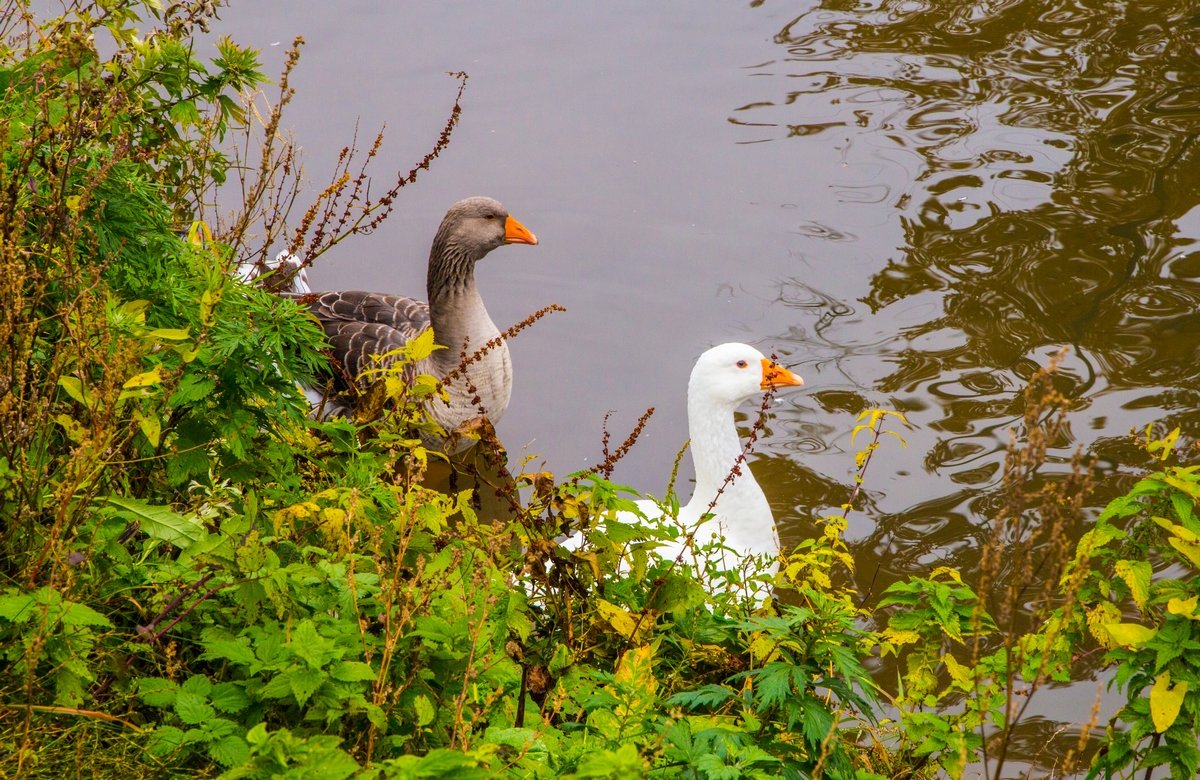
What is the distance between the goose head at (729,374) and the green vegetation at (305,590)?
269 centimetres

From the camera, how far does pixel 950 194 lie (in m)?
7.90

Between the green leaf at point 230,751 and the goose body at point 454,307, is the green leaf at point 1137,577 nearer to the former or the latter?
the green leaf at point 230,751

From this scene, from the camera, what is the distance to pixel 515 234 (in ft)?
23.3

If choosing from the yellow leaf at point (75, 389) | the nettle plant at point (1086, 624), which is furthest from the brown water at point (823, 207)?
the yellow leaf at point (75, 389)

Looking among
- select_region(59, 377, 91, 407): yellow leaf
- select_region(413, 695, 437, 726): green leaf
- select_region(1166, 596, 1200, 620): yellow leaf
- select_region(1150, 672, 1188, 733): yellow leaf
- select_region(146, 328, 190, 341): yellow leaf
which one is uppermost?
select_region(146, 328, 190, 341): yellow leaf

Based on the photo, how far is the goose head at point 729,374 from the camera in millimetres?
5750

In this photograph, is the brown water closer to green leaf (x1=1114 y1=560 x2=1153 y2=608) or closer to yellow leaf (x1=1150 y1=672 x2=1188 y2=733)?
green leaf (x1=1114 y1=560 x2=1153 y2=608)

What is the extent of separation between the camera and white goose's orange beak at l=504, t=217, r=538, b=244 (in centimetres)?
708

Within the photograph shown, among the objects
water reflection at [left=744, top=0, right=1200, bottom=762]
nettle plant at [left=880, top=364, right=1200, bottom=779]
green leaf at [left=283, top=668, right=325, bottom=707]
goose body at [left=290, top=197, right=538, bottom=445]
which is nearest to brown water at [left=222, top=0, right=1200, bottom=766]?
water reflection at [left=744, top=0, right=1200, bottom=762]

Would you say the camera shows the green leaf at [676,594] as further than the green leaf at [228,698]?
Yes

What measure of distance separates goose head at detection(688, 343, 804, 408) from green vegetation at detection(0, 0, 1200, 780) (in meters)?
2.69

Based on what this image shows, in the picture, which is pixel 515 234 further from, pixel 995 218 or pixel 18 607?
pixel 18 607

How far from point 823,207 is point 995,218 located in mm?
1145

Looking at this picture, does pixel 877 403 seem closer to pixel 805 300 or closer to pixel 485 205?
pixel 805 300
